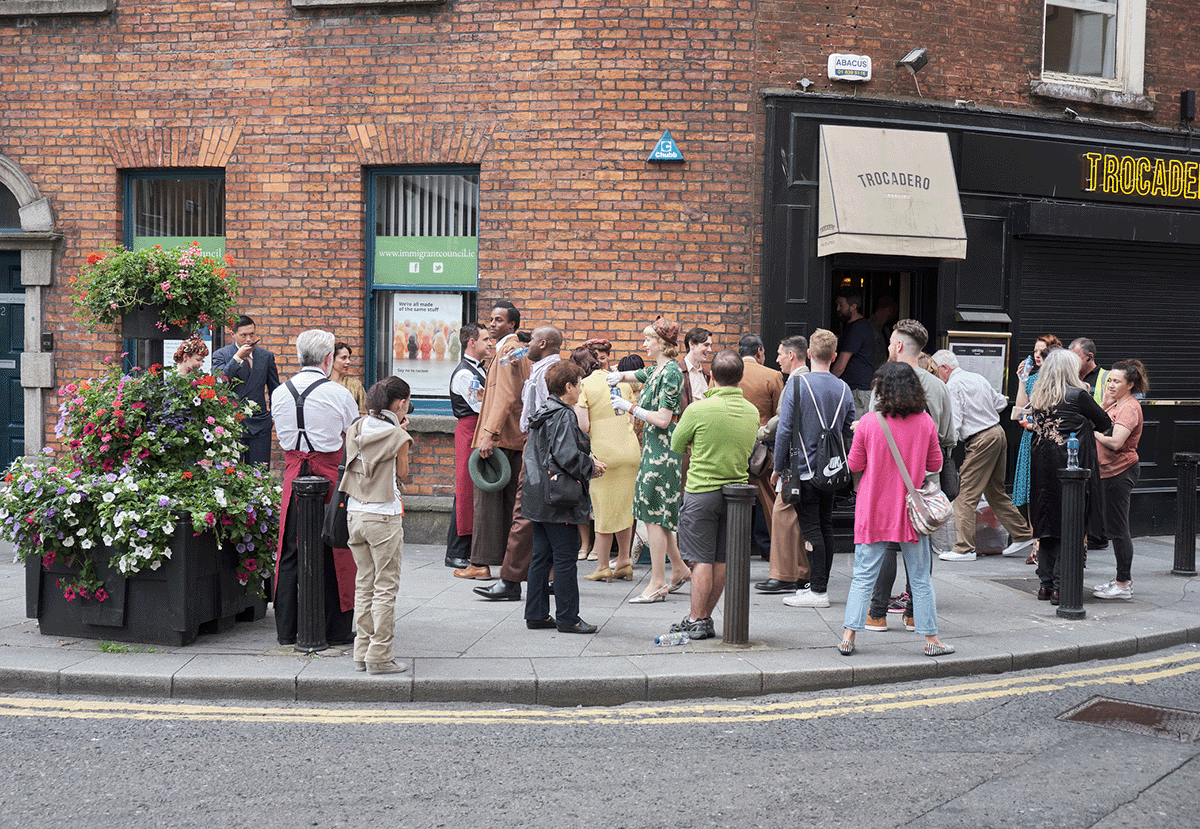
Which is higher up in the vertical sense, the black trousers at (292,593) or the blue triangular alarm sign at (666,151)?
the blue triangular alarm sign at (666,151)

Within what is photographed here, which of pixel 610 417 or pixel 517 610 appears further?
pixel 610 417

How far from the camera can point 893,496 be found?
6.30 m

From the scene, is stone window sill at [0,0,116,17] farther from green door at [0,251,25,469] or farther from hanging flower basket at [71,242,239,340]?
hanging flower basket at [71,242,239,340]

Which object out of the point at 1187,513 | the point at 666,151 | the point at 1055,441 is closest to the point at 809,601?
the point at 1055,441

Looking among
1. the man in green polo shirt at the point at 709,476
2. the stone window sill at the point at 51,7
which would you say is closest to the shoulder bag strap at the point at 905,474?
the man in green polo shirt at the point at 709,476

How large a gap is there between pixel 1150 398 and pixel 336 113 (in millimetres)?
9240

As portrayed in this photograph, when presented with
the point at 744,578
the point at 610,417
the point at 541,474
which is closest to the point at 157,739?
the point at 541,474

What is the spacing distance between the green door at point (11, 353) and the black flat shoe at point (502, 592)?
636 cm

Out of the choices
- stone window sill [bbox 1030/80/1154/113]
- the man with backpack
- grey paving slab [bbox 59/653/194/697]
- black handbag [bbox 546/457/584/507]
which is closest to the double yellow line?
grey paving slab [bbox 59/653/194/697]

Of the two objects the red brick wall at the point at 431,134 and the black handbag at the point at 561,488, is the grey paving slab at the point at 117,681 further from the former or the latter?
the red brick wall at the point at 431,134

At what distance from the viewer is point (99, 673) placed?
18.6ft

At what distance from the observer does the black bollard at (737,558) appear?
6375mm

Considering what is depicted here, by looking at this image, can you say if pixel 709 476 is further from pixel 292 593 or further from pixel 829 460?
pixel 292 593

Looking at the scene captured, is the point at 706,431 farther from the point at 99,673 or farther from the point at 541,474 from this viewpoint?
the point at 99,673
